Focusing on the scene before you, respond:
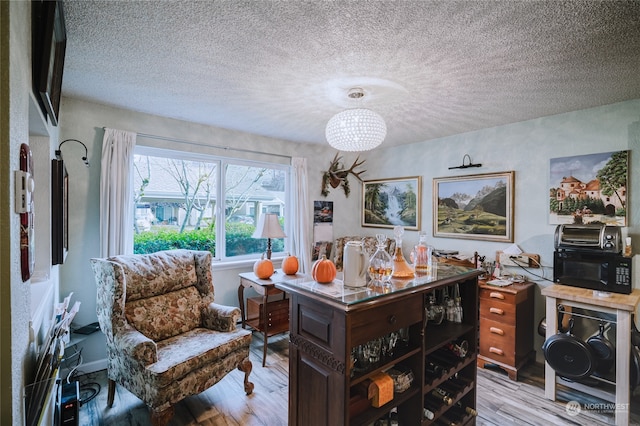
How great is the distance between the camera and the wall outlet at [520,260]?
3055 millimetres

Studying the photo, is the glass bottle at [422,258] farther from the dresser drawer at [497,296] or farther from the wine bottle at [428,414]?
the dresser drawer at [497,296]

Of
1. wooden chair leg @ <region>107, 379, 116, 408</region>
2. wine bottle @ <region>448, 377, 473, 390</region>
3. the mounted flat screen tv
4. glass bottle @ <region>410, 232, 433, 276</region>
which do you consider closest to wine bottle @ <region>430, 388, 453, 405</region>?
wine bottle @ <region>448, 377, 473, 390</region>

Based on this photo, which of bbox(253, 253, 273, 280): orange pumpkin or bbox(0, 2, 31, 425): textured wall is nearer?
bbox(0, 2, 31, 425): textured wall

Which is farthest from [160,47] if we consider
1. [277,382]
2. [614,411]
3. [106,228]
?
[614,411]

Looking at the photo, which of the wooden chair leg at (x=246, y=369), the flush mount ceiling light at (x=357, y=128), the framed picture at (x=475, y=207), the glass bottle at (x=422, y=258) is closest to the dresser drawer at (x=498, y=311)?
the framed picture at (x=475, y=207)

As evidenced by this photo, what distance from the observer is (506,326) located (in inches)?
109

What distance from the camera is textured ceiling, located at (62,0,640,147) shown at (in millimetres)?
1451

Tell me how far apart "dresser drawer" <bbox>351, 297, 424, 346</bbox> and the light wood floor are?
131cm

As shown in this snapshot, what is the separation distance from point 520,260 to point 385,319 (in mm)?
2517

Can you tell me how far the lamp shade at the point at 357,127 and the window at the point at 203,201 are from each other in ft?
6.40

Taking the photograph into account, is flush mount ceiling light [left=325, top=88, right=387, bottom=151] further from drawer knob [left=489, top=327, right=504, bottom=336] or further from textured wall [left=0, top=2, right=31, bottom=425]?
drawer knob [left=489, top=327, right=504, bottom=336]

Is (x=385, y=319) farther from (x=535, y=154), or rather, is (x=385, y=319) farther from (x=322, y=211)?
(x=322, y=211)

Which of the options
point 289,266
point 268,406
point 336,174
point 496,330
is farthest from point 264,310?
point 336,174

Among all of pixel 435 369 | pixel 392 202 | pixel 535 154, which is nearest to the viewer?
pixel 435 369
